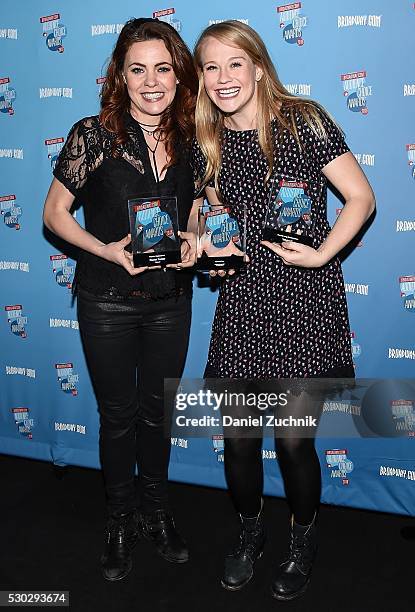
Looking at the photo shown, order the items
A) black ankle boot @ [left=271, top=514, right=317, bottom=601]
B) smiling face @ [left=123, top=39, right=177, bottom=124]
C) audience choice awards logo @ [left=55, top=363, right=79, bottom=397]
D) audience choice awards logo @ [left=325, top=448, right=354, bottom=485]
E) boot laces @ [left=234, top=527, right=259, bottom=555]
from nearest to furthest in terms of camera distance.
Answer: smiling face @ [left=123, top=39, right=177, bottom=124] → black ankle boot @ [left=271, top=514, right=317, bottom=601] → boot laces @ [left=234, top=527, right=259, bottom=555] → audience choice awards logo @ [left=325, top=448, right=354, bottom=485] → audience choice awards logo @ [left=55, top=363, right=79, bottom=397]

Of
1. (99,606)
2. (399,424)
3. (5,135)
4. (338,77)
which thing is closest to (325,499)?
(399,424)

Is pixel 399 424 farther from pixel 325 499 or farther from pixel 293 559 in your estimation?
pixel 293 559

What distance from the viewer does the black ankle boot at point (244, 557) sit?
7.54 ft

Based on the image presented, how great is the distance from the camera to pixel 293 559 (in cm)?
226

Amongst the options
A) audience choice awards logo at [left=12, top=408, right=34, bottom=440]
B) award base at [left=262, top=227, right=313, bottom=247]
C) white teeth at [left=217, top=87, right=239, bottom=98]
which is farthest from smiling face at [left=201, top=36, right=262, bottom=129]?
audience choice awards logo at [left=12, top=408, right=34, bottom=440]

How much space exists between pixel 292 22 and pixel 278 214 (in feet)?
2.94

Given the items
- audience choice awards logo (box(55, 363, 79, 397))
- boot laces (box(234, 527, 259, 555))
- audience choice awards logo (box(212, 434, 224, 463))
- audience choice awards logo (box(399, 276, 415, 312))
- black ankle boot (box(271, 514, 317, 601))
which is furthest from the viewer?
audience choice awards logo (box(55, 363, 79, 397))

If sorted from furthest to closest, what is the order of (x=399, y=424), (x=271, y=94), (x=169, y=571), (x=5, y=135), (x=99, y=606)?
1. (x=5, y=135)
2. (x=399, y=424)
3. (x=169, y=571)
4. (x=99, y=606)
5. (x=271, y=94)

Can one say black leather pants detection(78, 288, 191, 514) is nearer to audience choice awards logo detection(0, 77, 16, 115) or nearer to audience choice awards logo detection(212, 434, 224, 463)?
audience choice awards logo detection(212, 434, 224, 463)

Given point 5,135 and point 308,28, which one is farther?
point 5,135

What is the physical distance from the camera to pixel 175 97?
213 centimetres

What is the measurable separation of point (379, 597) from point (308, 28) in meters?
1.90

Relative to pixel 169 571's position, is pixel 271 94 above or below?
above

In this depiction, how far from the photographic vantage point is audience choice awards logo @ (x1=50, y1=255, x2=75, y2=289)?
2.94 metres
